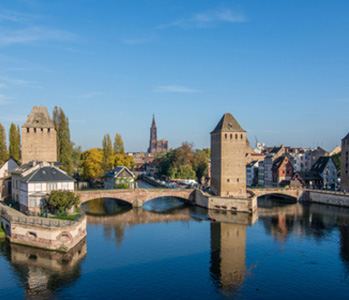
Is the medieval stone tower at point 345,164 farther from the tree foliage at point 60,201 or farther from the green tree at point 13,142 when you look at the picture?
the green tree at point 13,142

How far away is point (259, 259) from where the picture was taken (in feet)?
112

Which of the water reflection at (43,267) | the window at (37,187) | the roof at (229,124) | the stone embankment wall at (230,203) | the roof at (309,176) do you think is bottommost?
the water reflection at (43,267)

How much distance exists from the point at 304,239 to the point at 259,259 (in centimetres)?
999

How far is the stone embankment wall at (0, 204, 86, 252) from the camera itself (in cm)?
3422

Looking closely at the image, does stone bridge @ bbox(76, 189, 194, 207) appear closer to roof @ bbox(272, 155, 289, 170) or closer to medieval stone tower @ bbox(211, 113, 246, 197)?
medieval stone tower @ bbox(211, 113, 246, 197)

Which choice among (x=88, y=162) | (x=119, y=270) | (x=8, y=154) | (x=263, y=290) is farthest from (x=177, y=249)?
(x=88, y=162)

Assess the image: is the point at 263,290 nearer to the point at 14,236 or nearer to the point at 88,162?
the point at 14,236

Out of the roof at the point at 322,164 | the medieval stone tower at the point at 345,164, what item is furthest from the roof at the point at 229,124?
the roof at the point at 322,164

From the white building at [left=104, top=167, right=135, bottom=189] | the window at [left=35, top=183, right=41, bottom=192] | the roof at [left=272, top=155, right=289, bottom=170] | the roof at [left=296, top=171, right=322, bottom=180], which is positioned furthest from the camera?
the roof at [left=296, top=171, right=322, bottom=180]

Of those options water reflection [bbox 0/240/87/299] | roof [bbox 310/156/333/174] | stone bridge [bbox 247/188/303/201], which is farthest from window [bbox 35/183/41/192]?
roof [bbox 310/156/333/174]

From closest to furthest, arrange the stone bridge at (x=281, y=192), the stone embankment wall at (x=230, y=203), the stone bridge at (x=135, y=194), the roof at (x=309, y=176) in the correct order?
the stone embankment wall at (x=230, y=203)
the stone bridge at (x=135, y=194)
the stone bridge at (x=281, y=192)
the roof at (x=309, y=176)

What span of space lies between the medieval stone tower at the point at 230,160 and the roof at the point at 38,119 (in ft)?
97.6

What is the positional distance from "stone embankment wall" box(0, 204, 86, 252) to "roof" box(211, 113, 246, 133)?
3294 cm

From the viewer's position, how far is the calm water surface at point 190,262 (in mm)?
26625
